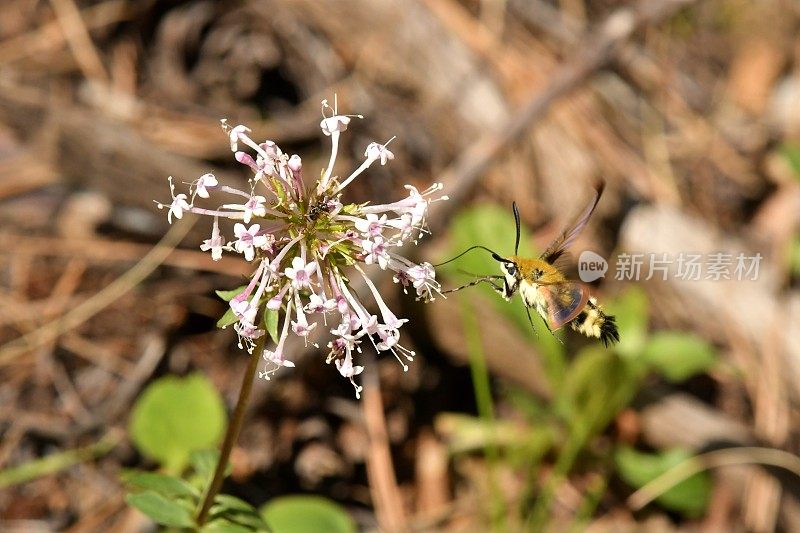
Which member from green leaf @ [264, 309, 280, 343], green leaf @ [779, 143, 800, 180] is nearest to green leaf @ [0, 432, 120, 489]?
green leaf @ [264, 309, 280, 343]

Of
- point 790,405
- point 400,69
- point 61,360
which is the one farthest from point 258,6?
point 790,405

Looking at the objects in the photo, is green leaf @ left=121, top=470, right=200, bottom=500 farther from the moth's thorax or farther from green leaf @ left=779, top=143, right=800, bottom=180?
green leaf @ left=779, top=143, right=800, bottom=180

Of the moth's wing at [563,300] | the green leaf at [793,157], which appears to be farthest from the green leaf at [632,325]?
the moth's wing at [563,300]

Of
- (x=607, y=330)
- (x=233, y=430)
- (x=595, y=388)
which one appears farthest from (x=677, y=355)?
(x=233, y=430)

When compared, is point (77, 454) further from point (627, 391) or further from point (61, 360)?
point (627, 391)

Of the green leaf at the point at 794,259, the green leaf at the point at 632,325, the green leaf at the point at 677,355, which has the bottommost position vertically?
the green leaf at the point at 677,355

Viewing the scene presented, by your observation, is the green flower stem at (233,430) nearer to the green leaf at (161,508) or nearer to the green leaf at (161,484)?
the green leaf at (161,508)
